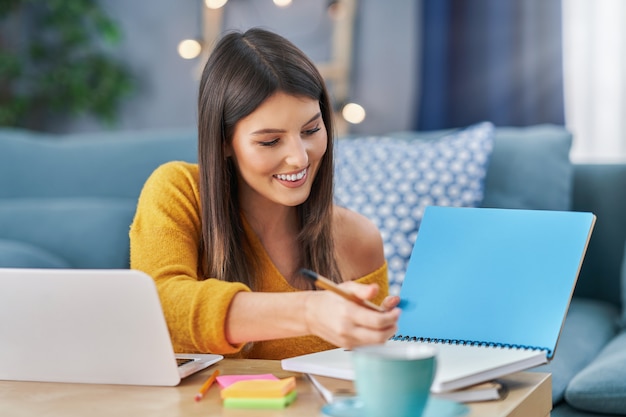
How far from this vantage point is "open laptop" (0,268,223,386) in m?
0.94

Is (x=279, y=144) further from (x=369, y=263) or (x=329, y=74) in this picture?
(x=329, y=74)

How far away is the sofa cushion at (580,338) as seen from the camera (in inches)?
67.7

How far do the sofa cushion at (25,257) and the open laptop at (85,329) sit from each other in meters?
1.03

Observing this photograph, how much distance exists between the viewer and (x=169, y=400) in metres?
0.92

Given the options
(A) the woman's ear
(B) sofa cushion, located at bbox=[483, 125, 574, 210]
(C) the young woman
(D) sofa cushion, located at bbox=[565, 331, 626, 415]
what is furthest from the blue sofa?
(A) the woman's ear

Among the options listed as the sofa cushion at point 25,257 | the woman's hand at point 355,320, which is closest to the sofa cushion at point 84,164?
the sofa cushion at point 25,257

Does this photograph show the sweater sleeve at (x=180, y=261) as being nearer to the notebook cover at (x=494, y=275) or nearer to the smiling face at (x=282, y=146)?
the smiling face at (x=282, y=146)

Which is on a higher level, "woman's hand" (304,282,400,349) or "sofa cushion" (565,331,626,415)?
"woman's hand" (304,282,400,349)

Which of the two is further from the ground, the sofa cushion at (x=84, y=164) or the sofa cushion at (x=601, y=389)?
the sofa cushion at (x=84, y=164)

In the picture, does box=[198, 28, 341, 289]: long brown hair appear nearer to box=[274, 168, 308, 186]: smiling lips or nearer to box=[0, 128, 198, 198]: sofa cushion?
box=[274, 168, 308, 186]: smiling lips

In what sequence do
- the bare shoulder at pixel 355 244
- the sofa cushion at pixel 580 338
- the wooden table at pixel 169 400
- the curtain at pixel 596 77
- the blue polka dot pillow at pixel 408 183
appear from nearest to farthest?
1. the wooden table at pixel 169 400
2. the bare shoulder at pixel 355 244
3. the sofa cushion at pixel 580 338
4. the blue polka dot pillow at pixel 408 183
5. the curtain at pixel 596 77

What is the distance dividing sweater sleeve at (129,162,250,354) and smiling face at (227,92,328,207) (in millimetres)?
109

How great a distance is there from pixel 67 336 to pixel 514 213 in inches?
21.5

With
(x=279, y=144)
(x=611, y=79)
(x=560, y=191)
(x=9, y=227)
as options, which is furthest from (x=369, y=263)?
(x=611, y=79)
